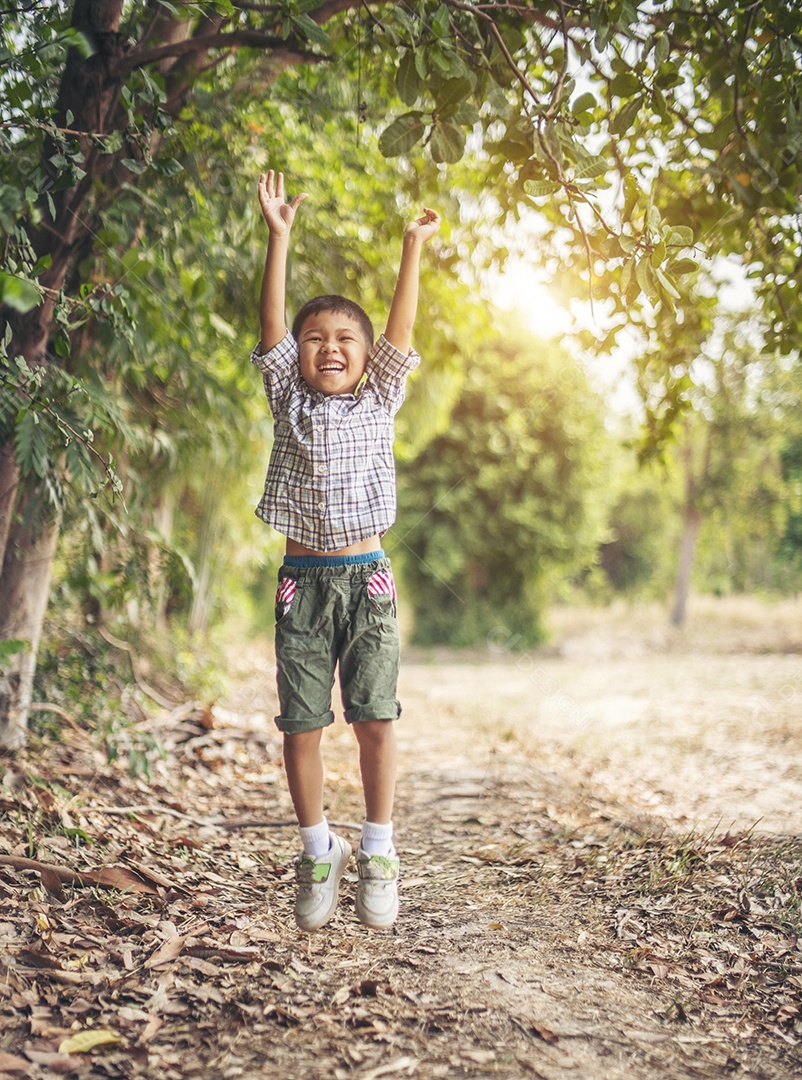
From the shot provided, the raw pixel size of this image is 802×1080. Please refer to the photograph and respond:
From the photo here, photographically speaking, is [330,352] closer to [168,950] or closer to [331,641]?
[331,641]

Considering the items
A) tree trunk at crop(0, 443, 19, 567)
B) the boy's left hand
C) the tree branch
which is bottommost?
tree trunk at crop(0, 443, 19, 567)

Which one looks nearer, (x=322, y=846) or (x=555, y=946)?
(x=555, y=946)

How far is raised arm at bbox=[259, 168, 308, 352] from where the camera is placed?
7.69 feet

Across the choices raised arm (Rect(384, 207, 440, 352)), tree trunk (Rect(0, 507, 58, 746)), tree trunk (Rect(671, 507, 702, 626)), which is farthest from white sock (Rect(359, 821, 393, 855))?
tree trunk (Rect(671, 507, 702, 626))

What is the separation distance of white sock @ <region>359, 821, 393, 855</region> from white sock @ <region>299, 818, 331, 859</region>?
0.10m

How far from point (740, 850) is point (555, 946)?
0.99m

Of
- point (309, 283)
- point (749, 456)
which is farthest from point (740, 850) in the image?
point (749, 456)

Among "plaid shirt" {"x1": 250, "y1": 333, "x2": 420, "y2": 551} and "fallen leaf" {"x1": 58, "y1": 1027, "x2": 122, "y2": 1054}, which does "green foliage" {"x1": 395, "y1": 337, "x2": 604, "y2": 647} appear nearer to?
"plaid shirt" {"x1": 250, "y1": 333, "x2": 420, "y2": 551}

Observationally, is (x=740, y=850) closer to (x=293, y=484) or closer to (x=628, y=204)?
(x=293, y=484)

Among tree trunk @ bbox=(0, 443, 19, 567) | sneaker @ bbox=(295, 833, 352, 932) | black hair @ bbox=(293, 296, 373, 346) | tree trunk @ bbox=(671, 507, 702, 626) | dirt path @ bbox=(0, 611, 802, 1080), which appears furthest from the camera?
tree trunk @ bbox=(671, 507, 702, 626)

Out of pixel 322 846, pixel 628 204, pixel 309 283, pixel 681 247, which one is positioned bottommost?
pixel 322 846

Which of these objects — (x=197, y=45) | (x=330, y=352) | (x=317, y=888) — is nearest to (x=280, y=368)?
(x=330, y=352)

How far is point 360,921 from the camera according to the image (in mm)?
2209

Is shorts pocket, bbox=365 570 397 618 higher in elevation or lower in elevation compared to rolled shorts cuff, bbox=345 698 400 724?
higher
